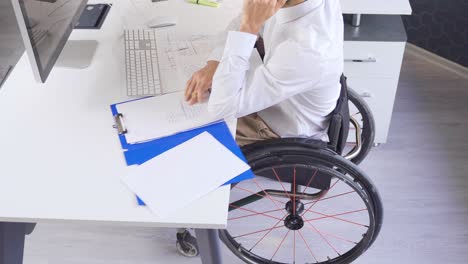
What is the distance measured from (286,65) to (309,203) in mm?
885

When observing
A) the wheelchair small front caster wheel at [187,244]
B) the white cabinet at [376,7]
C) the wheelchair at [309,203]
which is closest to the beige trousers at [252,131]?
the wheelchair at [309,203]

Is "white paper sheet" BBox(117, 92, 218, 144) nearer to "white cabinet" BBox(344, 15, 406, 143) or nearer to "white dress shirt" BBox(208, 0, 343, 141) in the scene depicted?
"white dress shirt" BBox(208, 0, 343, 141)

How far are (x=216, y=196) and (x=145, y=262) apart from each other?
2.68 feet

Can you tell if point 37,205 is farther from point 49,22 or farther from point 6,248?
point 49,22

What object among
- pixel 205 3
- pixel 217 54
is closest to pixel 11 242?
pixel 217 54

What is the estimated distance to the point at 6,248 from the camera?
65.7 inches

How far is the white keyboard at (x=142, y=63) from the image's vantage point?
1.78 m

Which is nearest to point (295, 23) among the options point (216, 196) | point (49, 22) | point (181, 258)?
point (216, 196)

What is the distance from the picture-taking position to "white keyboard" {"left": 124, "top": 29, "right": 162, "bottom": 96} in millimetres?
1779

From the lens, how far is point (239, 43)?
5.31 ft

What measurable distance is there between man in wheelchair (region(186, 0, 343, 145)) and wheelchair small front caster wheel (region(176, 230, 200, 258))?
0.61 meters

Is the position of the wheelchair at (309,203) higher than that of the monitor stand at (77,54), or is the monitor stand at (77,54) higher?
the monitor stand at (77,54)

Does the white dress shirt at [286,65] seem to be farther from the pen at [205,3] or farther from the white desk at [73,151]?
the pen at [205,3]

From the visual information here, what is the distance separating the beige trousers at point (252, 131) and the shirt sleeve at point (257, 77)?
182 mm
